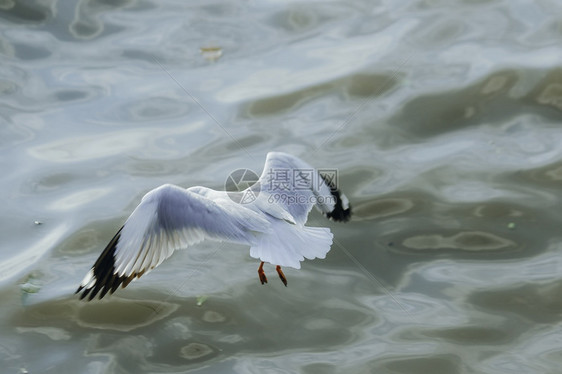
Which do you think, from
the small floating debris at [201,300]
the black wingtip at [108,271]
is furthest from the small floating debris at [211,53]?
the black wingtip at [108,271]

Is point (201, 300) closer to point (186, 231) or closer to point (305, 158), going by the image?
point (186, 231)

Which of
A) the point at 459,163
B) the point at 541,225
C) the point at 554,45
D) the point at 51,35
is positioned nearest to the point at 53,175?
the point at 51,35

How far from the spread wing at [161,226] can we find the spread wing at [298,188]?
29 centimetres

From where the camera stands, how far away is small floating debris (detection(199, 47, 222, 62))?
6527mm

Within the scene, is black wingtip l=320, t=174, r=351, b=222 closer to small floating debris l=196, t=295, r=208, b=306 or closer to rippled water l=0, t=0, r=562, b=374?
rippled water l=0, t=0, r=562, b=374

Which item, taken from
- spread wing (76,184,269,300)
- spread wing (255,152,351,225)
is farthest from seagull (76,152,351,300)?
spread wing (255,152,351,225)

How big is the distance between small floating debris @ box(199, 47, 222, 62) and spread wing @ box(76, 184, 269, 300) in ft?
A: 9.50

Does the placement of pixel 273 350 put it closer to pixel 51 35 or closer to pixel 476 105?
pixel 476 105

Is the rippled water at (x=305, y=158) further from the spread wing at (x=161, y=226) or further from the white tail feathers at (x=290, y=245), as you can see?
the white tail feathers at (x=290, y=245)

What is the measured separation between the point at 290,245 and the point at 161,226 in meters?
0.65

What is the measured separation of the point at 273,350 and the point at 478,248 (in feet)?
4.57

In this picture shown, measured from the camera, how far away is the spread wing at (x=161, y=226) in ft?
12.4

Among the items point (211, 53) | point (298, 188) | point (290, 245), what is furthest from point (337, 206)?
point (211, 53)

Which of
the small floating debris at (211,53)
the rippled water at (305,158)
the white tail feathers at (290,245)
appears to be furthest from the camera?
the small floating debris at (211,53)
